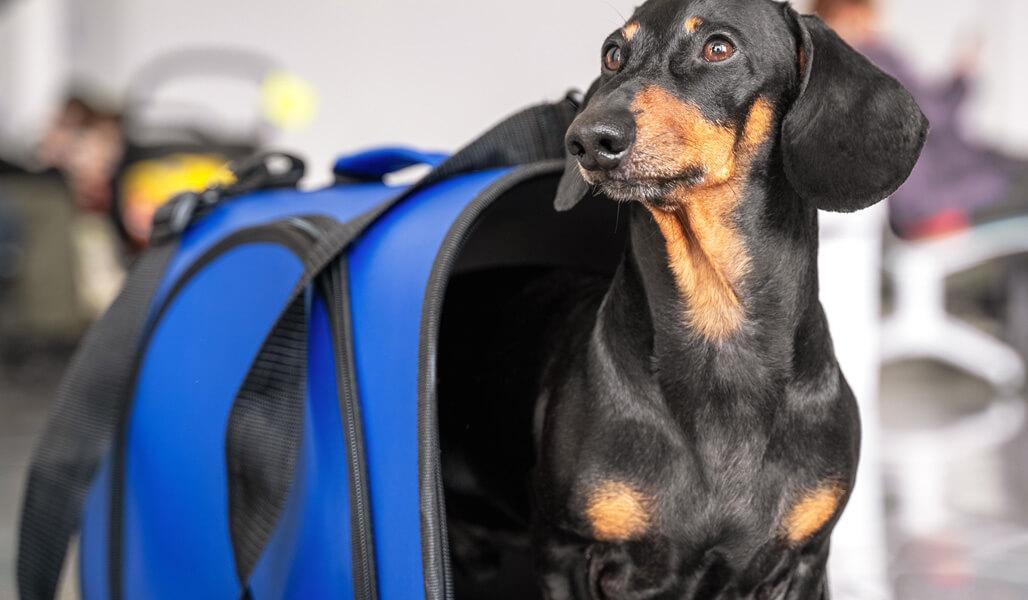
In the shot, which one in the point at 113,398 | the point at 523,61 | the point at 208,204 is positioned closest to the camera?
the point at 113,398

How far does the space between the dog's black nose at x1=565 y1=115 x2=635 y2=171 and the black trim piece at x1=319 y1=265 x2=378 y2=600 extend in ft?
1.38

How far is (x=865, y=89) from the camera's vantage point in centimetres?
123

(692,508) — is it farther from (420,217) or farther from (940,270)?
(940,270)

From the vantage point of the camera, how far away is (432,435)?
4.27ft

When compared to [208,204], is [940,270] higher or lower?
lower

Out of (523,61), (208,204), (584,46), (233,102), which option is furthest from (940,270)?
(233,102)

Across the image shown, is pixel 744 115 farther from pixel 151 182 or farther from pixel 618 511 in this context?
pixel 151 182

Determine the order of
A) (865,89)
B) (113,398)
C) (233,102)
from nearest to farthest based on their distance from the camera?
(865,89) → (113,398) → (233,102)

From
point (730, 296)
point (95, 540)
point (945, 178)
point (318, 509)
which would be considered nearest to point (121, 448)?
point (95, 540)

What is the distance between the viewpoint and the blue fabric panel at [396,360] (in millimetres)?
1349

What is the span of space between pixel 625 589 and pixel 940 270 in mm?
3500

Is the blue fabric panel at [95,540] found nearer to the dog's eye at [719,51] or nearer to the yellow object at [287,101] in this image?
the dog's eye at [719,51]

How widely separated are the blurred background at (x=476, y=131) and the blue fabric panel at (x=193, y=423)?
586 millimetres

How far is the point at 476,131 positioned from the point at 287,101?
2.02m
